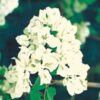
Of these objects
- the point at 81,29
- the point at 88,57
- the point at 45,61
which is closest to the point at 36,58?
the point at 45,61

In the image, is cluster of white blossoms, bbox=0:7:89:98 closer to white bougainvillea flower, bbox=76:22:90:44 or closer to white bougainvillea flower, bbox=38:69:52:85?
white bougainvillea flower, bbox=38:69:52:85

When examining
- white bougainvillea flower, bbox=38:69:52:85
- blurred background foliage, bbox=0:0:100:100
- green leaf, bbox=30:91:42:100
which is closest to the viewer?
white bougainvillea flower, bbox=38:69:52:85

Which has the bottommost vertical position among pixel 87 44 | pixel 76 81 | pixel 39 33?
pixel 76 81

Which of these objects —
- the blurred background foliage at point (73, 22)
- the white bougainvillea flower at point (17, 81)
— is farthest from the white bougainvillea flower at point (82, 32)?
the white bougainvillea flower at point (17, 81)

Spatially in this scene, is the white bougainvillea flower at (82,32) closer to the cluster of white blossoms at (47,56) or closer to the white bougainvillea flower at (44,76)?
the cluster of white blossoms at (47,56)

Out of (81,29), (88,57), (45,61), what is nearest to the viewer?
(45,61)

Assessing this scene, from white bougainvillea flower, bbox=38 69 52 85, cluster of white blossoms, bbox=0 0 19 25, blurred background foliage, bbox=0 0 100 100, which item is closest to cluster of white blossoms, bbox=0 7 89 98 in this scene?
white bougainvillea flower, bbox=38 69 52 85

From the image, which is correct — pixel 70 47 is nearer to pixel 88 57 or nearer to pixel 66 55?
pixel 66 55
